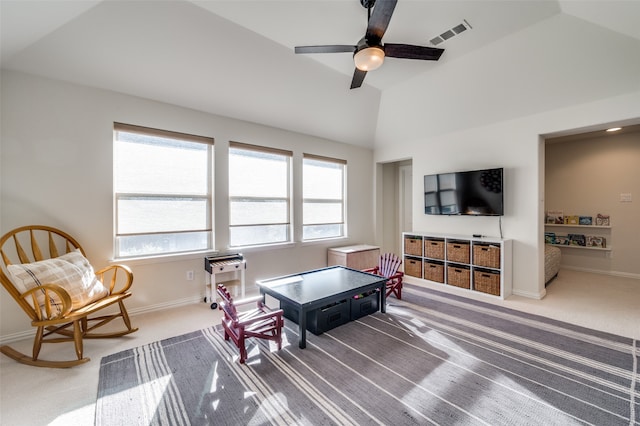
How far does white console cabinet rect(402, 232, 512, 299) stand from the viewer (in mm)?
3736

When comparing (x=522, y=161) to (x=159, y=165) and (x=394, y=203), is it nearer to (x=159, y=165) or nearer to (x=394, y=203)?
(x=394, y=203)

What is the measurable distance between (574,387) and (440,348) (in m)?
0.90

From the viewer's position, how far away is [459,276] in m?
4.08

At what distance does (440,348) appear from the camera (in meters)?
2.45

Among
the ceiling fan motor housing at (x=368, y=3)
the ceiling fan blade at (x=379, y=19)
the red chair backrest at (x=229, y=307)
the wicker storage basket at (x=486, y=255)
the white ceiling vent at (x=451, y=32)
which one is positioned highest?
the white ceiling vent at (x=451, y=32)

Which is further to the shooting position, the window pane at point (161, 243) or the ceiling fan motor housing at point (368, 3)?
the window pane at point (161, 243)

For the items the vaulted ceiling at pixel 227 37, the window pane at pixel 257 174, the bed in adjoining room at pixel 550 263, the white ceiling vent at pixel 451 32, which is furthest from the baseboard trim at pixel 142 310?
the bed in adjoining room at pixel 550 263

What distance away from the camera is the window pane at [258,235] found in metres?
4.05

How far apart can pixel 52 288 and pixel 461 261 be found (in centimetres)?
470

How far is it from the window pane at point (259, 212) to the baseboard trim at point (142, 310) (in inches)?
46.8

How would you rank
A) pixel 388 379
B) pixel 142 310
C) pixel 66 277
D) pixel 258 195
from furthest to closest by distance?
pixel 258 195, pixel 142 310, pixel 66 277, pixel 388 379

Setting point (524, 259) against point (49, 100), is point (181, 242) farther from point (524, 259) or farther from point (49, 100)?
point (524, 259)

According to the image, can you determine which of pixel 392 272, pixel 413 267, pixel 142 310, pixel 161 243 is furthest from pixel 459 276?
pixel 142 310

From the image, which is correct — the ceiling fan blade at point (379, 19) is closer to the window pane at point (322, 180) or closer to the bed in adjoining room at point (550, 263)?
the window pane at point (322, 180)
